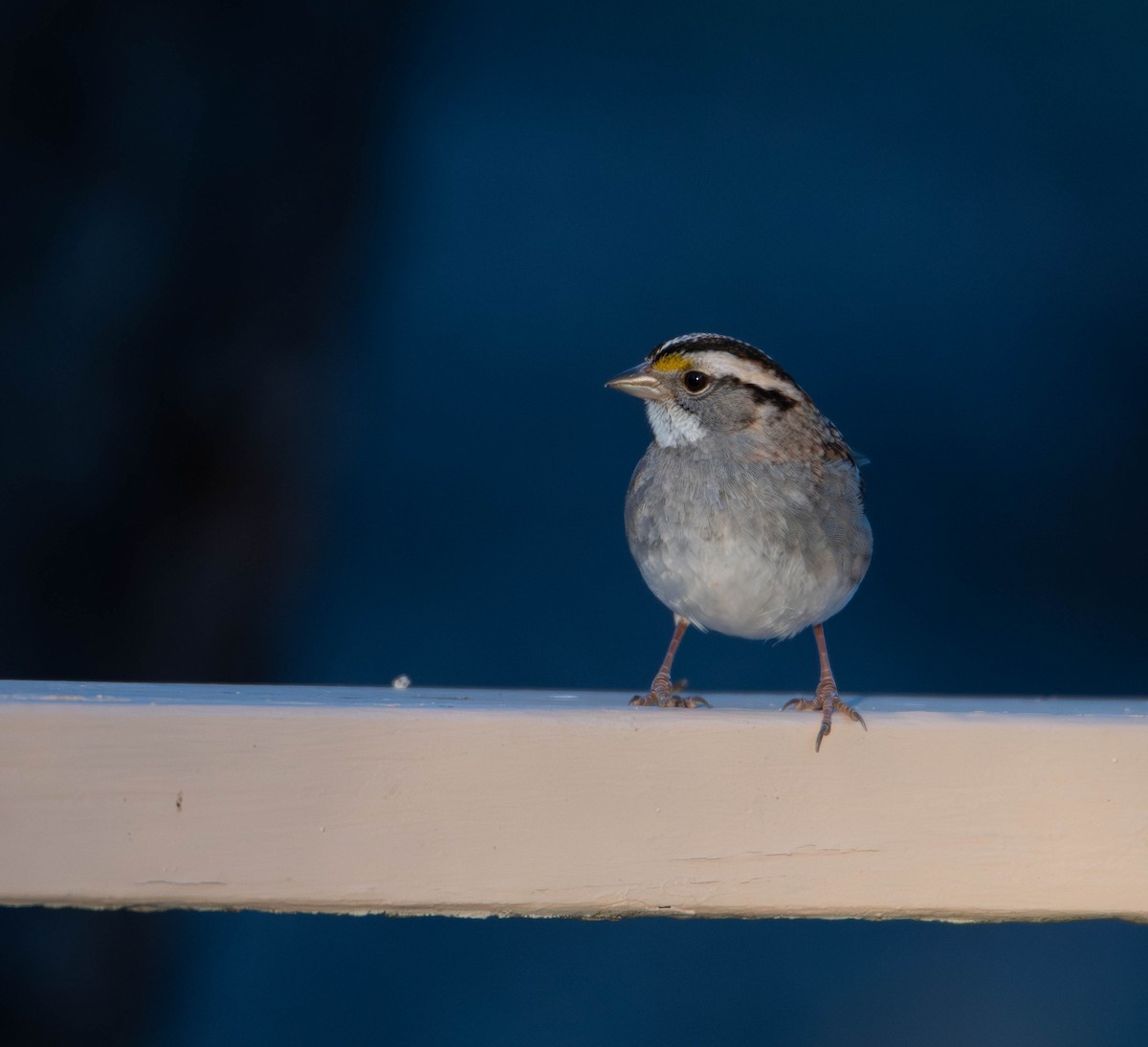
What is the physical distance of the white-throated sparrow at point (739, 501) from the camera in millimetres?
1349

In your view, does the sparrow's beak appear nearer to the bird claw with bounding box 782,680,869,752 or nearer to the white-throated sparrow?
the white-throated sparrow

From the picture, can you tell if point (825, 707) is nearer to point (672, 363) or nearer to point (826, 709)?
point (826, 709)

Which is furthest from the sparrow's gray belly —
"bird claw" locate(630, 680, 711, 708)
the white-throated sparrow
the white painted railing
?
the white painted railing

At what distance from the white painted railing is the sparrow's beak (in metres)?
0.54

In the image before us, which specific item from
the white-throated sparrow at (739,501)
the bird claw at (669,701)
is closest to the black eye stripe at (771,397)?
the white-throated sparrow at (739,501)

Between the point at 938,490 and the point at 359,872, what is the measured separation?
255cm

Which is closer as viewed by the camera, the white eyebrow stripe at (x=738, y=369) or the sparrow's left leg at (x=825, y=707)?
the sparrow's left leg at (x=825, y=707)

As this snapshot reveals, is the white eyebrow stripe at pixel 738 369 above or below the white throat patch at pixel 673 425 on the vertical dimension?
above

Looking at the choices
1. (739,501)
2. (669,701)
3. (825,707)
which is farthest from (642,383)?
(825,707)

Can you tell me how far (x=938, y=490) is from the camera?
3312 mm

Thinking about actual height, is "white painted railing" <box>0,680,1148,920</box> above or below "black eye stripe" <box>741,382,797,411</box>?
below

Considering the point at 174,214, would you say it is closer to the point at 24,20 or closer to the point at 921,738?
the point at 24,20

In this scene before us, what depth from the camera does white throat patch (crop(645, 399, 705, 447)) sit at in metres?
1.49

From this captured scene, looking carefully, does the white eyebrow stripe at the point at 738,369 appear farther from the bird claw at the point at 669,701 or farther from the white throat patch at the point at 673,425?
the bird claw at the point at 669,701
